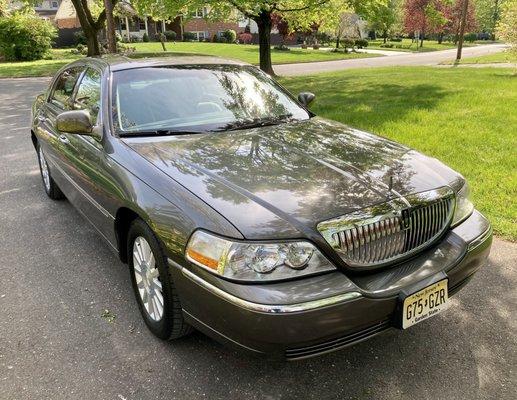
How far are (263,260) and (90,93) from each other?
244 cm

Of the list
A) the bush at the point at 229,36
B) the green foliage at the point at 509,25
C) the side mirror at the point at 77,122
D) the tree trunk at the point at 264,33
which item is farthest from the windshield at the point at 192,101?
the bush at the point at 229,36

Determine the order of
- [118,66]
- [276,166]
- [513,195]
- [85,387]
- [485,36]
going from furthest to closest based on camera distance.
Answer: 1. [485,36]
2. [513,195]
3. [118,66]
4. [276,166]
5. [85,387]

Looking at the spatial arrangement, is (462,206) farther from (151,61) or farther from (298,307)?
(151,61)

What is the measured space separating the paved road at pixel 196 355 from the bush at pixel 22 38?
28185 millimetres

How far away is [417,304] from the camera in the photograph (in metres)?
2.31

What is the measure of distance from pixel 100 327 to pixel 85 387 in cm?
54

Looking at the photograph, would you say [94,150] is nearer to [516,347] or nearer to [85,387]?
[85,387]

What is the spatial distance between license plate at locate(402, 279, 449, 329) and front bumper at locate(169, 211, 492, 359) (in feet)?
0.13

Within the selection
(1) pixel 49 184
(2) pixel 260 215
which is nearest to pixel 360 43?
(1) pixel 49 184

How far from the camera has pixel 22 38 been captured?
90.1 feet

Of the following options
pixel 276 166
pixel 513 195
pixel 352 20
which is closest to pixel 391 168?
pixel 276 166

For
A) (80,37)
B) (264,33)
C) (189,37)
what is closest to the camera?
(264,33)

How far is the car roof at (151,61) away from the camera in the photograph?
12.2 ft

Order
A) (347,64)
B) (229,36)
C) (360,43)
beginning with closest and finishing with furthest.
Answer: (347,64)
(360,43)
(229,36)
